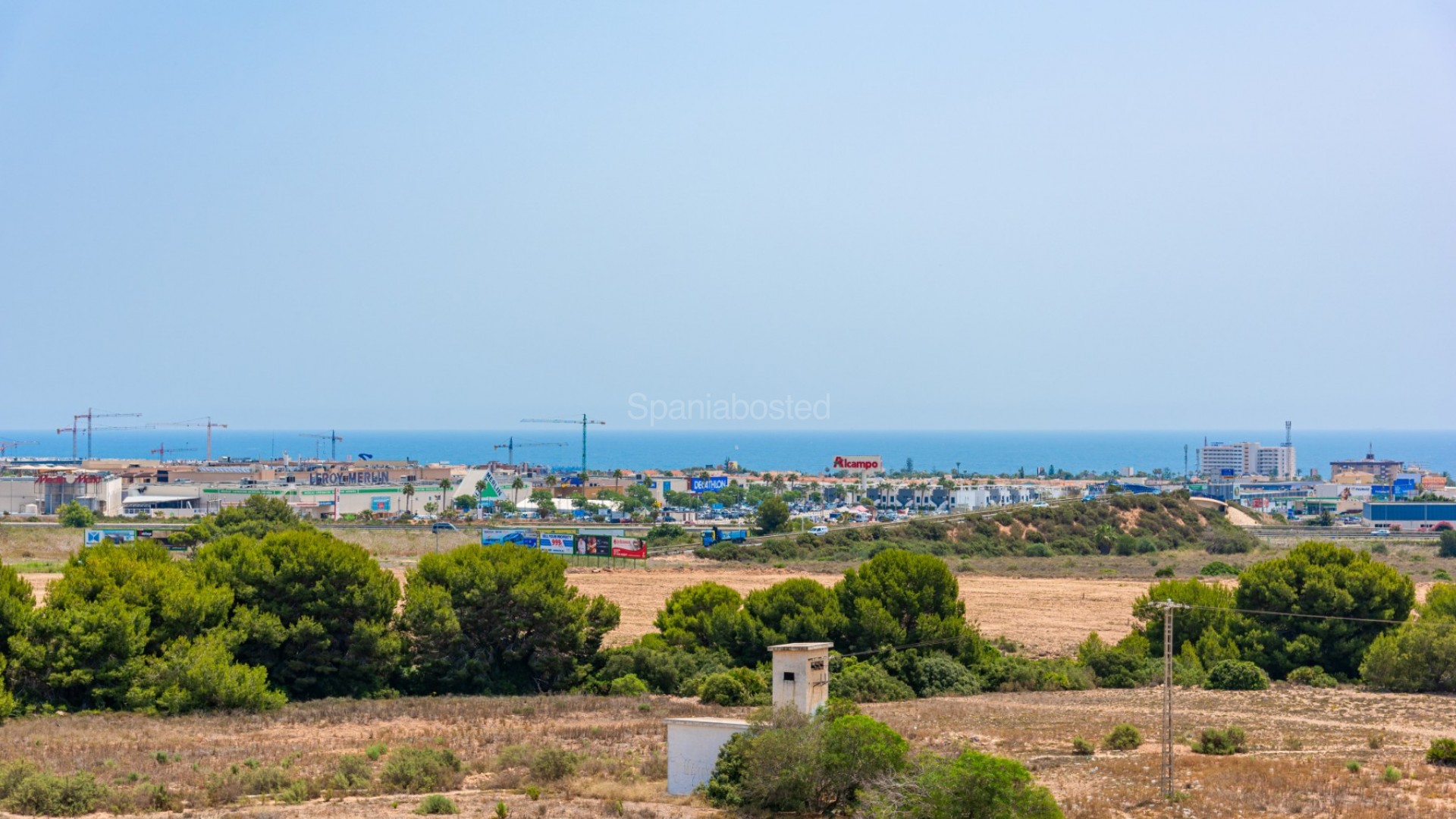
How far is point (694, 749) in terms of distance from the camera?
2442 centimetres

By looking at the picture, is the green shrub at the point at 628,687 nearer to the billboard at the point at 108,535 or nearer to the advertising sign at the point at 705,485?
the billboard at the point at 108,535

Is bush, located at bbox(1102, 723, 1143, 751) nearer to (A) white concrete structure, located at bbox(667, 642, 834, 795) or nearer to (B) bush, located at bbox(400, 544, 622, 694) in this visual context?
(A) white concrete structure, located at bbox(667, 642, 834, 795)

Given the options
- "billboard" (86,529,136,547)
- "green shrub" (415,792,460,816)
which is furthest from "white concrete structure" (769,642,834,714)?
"billboard" (86,529,136,547)

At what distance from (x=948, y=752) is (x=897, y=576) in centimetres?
1534

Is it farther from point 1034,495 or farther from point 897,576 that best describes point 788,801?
point 1034,495

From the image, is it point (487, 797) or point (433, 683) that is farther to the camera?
point (433, 683)

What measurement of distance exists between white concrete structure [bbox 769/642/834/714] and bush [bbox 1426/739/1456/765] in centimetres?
1185

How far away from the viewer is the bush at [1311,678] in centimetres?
3800

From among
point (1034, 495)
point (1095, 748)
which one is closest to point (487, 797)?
point (1095, 748)

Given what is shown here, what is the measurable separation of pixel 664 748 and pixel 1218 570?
50.1 m

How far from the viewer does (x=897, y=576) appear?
40906mm

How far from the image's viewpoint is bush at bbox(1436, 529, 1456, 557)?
82.3 metres

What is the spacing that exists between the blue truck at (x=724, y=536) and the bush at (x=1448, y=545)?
45519 mm

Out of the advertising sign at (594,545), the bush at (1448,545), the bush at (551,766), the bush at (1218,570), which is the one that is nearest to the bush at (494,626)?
the bush at (551,766)
